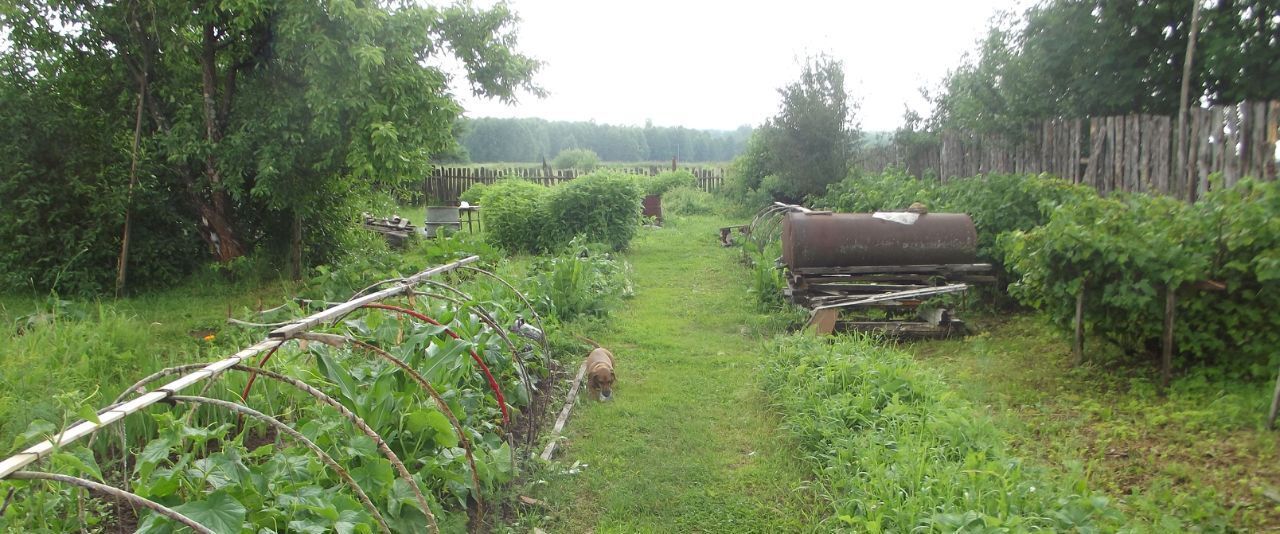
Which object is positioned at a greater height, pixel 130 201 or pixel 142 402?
pixel 130 201

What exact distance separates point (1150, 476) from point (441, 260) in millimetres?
8943

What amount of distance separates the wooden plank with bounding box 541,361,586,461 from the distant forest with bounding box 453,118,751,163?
49.8m

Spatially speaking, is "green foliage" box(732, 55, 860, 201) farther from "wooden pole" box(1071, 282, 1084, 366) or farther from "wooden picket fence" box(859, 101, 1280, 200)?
"wooden pole" box(1071, 282, 1084, 366)

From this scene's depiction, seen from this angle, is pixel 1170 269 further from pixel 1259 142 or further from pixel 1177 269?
pixel 1259 142

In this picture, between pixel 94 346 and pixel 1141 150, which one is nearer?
pixel 94 346

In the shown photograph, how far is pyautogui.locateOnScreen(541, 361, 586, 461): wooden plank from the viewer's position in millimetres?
5043

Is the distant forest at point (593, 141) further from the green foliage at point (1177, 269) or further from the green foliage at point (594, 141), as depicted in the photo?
the green foliage at point (1177, 269)

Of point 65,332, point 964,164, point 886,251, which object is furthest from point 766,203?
point 65,332

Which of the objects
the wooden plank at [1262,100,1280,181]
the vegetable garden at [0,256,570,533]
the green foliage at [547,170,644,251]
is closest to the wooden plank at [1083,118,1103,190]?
the wooden plank at [1262,100,1280,181]

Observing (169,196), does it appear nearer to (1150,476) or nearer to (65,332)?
(65,332)

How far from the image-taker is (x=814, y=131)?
1775cm

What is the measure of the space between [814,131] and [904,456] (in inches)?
570

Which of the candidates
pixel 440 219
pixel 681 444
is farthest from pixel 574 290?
pixel 440 219

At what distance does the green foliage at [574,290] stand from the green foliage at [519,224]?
3269 millimetres
